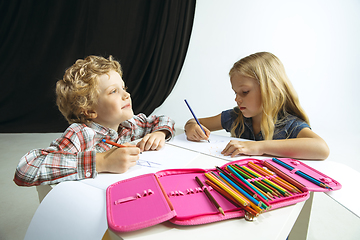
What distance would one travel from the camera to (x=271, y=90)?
95cm

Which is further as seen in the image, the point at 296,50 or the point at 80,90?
the point at 296,50

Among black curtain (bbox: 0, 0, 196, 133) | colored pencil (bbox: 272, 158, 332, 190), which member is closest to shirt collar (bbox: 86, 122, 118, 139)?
colored pencil (bbox: 272, 158, 332, 190)

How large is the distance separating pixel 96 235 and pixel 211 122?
37.3 inches

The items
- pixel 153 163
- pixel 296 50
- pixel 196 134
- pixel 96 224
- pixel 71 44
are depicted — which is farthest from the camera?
pixel 296 50

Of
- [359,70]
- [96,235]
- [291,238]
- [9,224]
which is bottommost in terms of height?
[9,224]

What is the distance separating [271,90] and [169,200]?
694 mm

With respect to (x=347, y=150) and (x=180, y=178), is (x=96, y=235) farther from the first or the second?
(x=347, y=150)

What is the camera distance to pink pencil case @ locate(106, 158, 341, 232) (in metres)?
0.39

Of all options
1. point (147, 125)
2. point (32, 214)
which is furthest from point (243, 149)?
point (32, 214)

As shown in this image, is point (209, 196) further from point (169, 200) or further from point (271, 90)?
point (271, 90)

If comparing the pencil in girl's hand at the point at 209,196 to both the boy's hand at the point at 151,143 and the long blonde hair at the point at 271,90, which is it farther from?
the long blonde hair at the point at 271,90

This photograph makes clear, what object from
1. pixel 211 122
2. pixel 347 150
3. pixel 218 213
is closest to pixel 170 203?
pixel 218 213

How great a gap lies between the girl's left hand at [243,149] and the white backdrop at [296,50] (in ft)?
6.76

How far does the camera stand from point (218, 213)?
1.36 feet
